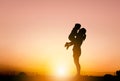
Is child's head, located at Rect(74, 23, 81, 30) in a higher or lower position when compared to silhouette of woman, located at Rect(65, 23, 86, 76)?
higher

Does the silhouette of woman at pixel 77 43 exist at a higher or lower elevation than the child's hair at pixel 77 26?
lower

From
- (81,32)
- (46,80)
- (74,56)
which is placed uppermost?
(81,32)

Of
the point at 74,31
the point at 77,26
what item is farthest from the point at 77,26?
the point at 74,31

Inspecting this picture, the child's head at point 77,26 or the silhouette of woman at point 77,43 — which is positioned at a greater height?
the child's head at point 77,26

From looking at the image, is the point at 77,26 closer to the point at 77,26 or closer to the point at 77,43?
the point at 77,26

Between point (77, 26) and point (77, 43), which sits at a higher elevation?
point (77, 26)

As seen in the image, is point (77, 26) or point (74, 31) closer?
point (77, 26)

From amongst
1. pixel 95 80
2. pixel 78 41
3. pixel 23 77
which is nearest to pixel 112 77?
pixel 95 80

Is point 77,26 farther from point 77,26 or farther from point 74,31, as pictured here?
point 74,31

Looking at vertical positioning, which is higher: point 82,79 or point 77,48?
point 77,48

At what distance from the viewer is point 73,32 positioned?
87.5 feet

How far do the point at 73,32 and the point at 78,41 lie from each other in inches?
28.5

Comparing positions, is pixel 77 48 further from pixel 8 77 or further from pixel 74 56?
pixel 8 77

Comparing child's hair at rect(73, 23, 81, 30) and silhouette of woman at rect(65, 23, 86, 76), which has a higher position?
child's hair at rect(73, 23, 81, 30)
